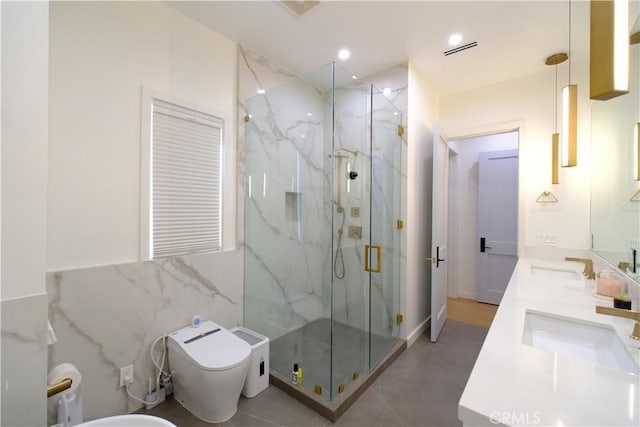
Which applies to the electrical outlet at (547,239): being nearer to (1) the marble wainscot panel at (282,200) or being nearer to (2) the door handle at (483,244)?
(2) the door handle at (483,244)

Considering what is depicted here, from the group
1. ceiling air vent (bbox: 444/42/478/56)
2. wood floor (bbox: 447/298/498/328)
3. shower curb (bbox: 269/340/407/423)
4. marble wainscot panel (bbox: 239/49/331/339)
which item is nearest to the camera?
shower curb (bbox: 269/340/407/423)

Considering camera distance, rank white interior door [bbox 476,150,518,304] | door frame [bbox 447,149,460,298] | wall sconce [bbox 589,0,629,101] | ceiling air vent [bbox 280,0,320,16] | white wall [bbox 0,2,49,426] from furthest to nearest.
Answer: door frame [bbox 447,149,460,298], white interior door [bbox 476,150,518,304], ceiling air vent [bbox 280,0,320,16], white wall [bbox 0,2,49,426], wall sconce [bbox 589,0,629,101]

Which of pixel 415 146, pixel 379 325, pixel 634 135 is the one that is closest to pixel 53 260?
pixel 379 325

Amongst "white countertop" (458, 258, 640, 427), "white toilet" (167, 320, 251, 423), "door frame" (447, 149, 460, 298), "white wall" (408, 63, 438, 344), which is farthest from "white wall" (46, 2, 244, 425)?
"door frame" (447, 149, 460, 298)

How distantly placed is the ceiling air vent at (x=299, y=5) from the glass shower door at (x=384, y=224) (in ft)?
2.81

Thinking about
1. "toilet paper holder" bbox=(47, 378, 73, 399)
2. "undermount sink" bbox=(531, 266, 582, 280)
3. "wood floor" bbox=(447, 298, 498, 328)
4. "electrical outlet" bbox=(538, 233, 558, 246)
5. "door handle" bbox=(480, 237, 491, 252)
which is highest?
"electrical outlet" bbox=(538, 233, 558, 246)

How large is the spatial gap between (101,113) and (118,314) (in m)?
1.25

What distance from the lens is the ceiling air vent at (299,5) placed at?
1882 mm

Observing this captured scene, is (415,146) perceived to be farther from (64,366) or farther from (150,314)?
(64,366)

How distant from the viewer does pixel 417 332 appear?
2.95 meters

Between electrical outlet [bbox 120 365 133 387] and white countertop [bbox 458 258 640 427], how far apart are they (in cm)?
197

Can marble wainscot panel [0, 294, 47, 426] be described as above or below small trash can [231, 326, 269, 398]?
above

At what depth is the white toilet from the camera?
165 centimetres

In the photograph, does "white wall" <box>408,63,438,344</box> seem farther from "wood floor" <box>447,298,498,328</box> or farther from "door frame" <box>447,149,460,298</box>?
"door frame" <box>447,149,460,298</box>
